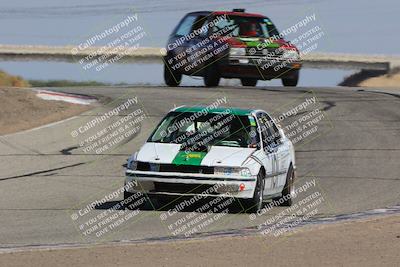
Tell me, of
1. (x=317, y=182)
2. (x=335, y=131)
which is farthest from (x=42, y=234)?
(x=335, y=131)

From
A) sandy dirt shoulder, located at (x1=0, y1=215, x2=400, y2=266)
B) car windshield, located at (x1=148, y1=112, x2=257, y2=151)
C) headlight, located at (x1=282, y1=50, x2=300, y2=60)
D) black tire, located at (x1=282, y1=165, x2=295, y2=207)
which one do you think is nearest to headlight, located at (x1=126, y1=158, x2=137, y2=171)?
car windshield, located at (x1=148, y1=112, x2=257, y2=151)

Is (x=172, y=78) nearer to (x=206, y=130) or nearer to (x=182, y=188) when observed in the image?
(x=206, y=130)

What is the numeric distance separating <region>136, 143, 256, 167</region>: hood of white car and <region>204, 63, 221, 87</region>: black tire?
12407mm

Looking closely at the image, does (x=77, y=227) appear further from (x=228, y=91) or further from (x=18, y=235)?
(x=228, y=91)

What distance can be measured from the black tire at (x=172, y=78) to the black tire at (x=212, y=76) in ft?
5.02

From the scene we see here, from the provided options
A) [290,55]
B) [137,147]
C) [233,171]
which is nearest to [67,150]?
[137,147]

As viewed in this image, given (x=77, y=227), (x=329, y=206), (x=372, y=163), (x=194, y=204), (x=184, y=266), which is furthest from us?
(x=372, y=163)

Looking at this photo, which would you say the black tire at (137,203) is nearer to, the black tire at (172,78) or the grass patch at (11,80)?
the black tire at (172,78)

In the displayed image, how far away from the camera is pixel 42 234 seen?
1099cm

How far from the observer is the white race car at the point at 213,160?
12742mm

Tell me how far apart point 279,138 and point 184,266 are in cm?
613

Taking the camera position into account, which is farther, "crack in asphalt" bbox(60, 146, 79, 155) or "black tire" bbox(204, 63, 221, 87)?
"black tire" bbox(204, 63, 221, 87)

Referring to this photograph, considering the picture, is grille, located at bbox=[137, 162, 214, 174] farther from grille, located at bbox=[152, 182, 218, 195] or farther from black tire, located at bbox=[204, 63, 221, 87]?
black tire, located at bbox=[204, 63, 221, 87]

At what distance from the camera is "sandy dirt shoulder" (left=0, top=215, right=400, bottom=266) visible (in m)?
8.93
